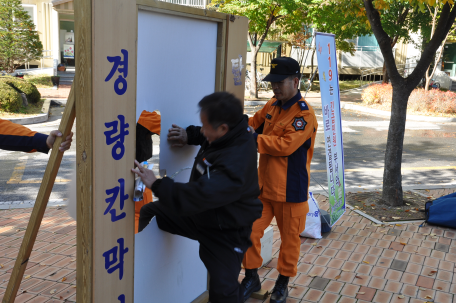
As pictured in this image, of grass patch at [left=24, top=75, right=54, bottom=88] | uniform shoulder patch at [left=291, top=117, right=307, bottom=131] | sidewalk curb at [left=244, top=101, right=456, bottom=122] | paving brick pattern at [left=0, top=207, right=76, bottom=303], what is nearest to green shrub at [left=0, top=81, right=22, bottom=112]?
grass patch at [left=24, top=75, right=54, bottom=88]

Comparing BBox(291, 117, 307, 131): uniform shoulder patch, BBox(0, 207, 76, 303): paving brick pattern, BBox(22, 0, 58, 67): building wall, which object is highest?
BBox(22, 0, 58, 67): building wall

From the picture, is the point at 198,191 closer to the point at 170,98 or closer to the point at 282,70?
the point at 170,98

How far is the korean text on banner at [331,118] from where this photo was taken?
4.56m

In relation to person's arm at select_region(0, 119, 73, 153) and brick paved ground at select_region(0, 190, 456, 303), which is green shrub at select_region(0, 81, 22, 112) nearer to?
brick paved ground at select_region(0, 190, 456, 303)

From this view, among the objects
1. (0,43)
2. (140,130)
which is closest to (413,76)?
(140,130)

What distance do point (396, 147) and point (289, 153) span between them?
3.16m

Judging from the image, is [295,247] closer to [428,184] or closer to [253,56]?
[428,184]

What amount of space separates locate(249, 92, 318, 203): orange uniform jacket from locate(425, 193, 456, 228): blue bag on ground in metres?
2.71

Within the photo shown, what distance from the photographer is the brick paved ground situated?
3738 mm

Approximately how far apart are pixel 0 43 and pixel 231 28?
20.9 meters

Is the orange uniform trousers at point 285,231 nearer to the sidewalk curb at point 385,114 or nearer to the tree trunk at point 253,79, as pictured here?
the sidewalk curb at point 385,114

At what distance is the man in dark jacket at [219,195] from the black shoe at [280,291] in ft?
2.88

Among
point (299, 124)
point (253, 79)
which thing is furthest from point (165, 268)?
point (253, 79)

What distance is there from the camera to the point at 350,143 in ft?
36.4
